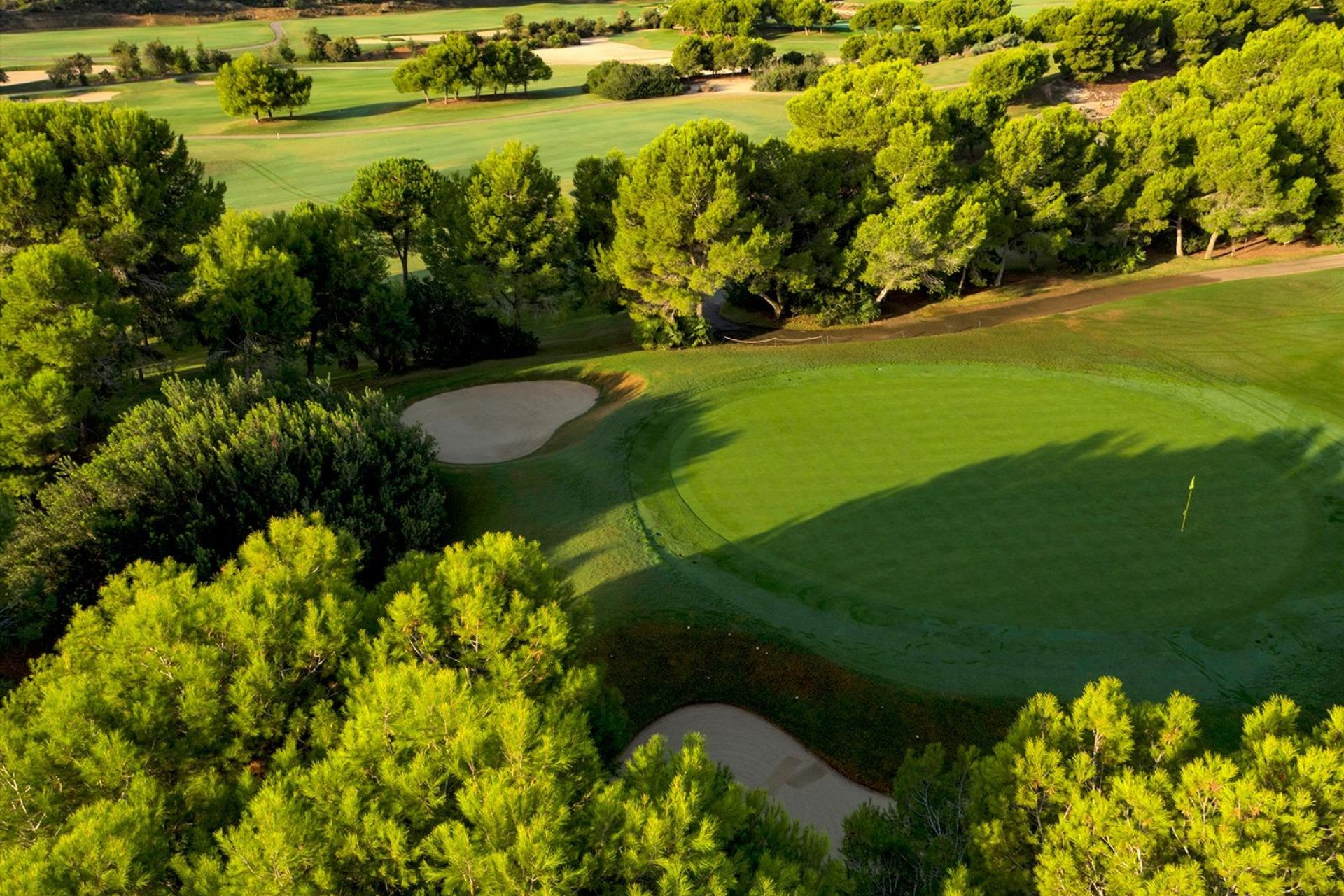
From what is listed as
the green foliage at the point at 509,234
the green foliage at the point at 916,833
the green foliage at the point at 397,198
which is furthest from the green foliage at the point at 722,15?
the green foliage at the point at 916,833

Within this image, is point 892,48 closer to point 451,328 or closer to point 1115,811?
point 451,328

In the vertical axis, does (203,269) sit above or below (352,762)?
above

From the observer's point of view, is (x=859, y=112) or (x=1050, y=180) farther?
(x=1050, y=180)

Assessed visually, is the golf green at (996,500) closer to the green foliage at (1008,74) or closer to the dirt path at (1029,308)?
the dirt path at (1029,308)

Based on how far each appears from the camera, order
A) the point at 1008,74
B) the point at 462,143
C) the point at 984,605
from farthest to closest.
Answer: the point at 462,143
the point at 1008,74
the point at 984,605

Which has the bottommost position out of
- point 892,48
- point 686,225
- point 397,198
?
point 686,225

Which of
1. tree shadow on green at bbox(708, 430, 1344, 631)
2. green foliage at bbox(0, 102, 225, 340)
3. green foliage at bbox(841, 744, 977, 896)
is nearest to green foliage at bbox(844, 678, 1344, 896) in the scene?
green foliage at bbox(841, 744, 977, 896)

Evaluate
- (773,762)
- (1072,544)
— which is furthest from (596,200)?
(773,762)
